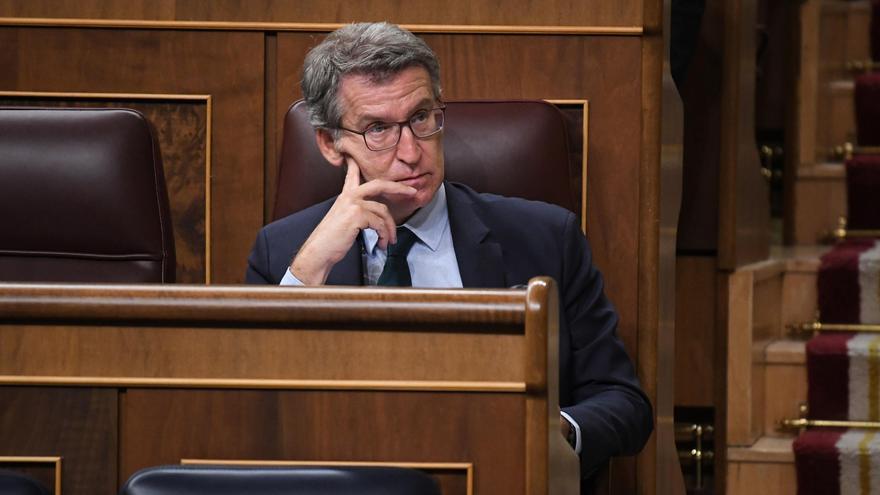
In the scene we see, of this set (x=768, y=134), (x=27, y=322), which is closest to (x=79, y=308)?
(x=27, y=322)

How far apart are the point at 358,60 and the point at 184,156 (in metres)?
0.38

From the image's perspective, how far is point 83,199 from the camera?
4.93ft

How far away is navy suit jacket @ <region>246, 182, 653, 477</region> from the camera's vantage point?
146 cm

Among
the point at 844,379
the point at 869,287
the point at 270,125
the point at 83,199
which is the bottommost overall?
the point at 844,379

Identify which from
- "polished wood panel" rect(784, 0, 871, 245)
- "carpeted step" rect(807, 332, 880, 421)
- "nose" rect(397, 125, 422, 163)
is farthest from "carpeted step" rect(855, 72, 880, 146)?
"nose" rect(397, 125, 422, 163)

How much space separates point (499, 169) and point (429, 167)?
0.51ft

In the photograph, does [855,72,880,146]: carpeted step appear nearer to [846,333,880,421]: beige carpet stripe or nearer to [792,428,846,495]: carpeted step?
[846,333,880,421]: beige carpet stripe

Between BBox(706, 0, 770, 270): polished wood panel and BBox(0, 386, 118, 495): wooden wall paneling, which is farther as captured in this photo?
BBox(706, 0, 770, 270): polished wood panel

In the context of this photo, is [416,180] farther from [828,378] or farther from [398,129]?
[828,378]

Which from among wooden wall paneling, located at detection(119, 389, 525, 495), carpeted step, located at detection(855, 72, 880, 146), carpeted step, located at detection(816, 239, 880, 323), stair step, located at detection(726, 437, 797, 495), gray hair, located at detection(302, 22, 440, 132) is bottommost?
stair step, located at detection(726, 437, 797, 495)

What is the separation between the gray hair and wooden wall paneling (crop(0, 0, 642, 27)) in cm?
24

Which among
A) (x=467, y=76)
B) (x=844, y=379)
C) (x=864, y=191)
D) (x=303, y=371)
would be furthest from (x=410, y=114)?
(x=864, y=191)

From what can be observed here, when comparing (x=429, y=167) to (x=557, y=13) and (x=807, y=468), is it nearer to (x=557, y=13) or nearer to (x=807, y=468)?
(x=557, y=13)

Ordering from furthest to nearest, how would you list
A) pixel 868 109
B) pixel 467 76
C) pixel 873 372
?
1. pixel 868 109
2. pixel 873 372
3. pixel 467 76
